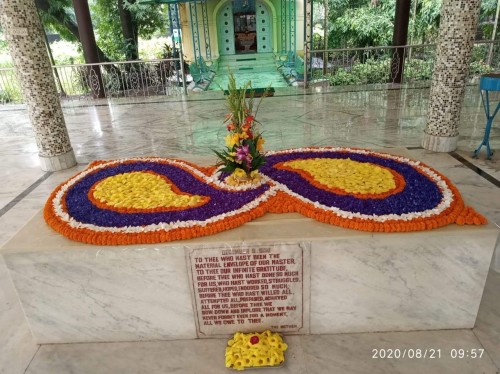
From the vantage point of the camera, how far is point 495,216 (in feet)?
9.26

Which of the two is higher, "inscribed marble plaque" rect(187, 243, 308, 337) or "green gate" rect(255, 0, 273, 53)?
"green gate" rect(255, 0, 273, 53)

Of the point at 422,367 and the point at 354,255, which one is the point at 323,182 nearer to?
the point at 354,255

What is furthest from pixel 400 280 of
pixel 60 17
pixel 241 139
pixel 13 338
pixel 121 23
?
pixel 121 23

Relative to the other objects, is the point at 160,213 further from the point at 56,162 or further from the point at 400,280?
the point at 56,162

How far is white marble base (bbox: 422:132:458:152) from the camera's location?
414 cm

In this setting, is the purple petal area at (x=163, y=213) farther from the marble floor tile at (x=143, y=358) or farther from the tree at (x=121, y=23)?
the tree at (x=121, y=23)

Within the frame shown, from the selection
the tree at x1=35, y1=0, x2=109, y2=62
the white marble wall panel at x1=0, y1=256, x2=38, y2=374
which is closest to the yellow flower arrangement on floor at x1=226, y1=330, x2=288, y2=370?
the white marble wall panel at x1=0, y1=256, x2=38, y2=374

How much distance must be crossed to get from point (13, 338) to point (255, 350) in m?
1.27

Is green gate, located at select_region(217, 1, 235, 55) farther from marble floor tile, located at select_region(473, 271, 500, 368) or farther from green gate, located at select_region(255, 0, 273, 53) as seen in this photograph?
Result: marble floor tile, located at select_region(473, 271, 500, 368)

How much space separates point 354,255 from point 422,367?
1.88 feet

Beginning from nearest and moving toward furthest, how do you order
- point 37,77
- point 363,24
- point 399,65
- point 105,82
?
point 37,77 < point 399,65 < point 105,82 < point 363,24

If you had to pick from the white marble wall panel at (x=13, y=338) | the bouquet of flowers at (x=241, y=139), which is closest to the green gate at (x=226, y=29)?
the bouquet of flowers at (x=241, y=139)

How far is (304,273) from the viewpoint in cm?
185

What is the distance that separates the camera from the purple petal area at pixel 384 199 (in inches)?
77.3
